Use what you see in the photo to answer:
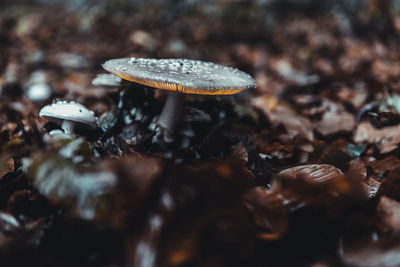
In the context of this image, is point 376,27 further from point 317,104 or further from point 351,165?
point 351,165

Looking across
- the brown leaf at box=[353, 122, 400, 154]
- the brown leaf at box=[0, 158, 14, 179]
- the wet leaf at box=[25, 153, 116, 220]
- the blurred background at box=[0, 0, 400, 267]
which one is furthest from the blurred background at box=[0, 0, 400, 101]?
the wet leaf at box=[25, 153, 116, 220]

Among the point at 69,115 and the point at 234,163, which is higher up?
the point at 234,163

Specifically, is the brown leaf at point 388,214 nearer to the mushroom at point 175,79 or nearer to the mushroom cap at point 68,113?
the mushroom at point 175,79

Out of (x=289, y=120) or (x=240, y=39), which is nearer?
(x=289, y=120)

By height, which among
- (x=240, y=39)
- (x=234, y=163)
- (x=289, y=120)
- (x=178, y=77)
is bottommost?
(x=289, y=120)

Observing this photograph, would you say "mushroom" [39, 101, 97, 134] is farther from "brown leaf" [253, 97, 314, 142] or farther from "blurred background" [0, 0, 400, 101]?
"blurred background" [0, 0, 400, 101]

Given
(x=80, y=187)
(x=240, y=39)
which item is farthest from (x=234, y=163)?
(x=240, y=39)

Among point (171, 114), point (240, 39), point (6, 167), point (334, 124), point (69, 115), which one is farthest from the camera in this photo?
point (240, 39)

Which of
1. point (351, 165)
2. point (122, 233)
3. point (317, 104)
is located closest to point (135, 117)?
point (122, 233)

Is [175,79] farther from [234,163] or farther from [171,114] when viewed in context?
[234,163]
